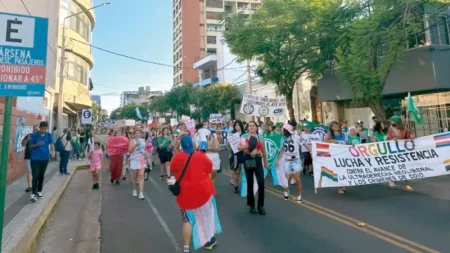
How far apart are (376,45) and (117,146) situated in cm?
1099

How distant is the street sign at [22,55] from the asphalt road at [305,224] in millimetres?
2526

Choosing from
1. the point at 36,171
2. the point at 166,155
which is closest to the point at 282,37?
the point at 166,155

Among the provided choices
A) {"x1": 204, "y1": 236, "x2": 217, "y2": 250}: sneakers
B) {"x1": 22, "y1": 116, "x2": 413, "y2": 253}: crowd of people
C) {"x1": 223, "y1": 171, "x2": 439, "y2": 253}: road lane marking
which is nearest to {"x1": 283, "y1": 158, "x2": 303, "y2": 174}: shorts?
{"x1": 22, "y1": 116, "x2": 413, "y2": 253}: crowd of people

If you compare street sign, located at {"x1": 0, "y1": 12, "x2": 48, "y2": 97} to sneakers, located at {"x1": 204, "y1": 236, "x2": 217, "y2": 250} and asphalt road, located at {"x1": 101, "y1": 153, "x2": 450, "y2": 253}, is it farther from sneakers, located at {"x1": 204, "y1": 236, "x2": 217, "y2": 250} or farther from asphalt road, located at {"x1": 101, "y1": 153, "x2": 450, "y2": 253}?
sneakers, located at {"x1": 204, "y1": 236, "x2": 217, "y2": 250}

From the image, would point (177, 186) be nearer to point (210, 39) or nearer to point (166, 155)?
point (166, 155)

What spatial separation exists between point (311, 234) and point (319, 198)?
2680 millimetres

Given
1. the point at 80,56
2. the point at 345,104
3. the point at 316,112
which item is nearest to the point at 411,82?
the point at 345,104

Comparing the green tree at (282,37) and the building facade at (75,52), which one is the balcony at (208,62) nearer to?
the building facade at (75,52)

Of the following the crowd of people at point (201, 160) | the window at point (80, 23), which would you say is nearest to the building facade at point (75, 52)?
the window at point (80, 23)

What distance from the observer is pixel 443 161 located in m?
8.12

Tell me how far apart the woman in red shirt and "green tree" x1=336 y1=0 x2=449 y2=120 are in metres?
10.2

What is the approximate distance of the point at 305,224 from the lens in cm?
557

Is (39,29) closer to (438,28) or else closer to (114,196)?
(114,196)

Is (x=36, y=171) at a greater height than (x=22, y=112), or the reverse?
(x=22, y=112)
